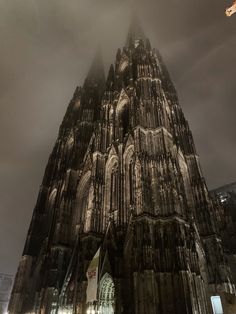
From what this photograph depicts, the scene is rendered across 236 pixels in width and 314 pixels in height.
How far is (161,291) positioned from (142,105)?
57.7 feet

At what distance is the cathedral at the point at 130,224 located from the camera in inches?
670

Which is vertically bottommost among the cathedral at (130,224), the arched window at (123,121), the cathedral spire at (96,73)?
the cathedral at (130,224)

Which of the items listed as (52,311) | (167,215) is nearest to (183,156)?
(167,215)

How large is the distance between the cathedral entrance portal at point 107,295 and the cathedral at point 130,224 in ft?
0.21

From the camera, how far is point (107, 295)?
19.0 metres

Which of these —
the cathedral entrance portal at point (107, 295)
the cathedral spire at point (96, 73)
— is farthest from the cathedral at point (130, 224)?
the cathedral spire at point (96, 73)

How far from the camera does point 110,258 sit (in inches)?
795

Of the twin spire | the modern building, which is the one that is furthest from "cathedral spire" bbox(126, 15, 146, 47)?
the modern building

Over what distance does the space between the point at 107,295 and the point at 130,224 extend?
5099mm

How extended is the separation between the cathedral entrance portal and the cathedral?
64mm

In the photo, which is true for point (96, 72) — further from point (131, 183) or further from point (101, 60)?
point (131, 183)

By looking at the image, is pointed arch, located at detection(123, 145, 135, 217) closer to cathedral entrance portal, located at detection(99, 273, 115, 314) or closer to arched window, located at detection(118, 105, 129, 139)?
arched window, located at detection(118, 105, 129, 139)

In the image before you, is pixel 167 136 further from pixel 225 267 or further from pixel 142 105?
pixel 225 267

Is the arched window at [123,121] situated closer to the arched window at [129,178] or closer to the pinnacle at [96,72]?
the arched window at [129,178]
